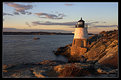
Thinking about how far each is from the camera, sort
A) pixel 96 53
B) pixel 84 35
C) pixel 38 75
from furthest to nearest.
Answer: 1. pixel 84 35
2. pixel 96 53
3. pixel 38 75

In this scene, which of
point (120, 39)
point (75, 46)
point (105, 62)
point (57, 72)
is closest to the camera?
point (120, 39)

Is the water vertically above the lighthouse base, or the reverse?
the lighthouse base

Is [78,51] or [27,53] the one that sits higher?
[78,51]

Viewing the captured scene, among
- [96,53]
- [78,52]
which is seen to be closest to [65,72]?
[96,53]

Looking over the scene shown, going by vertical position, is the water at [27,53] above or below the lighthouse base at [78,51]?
below

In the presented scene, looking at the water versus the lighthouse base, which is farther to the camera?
the water

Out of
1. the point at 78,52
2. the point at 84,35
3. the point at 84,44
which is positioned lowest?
the point at 78,52

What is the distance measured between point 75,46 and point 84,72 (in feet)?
47.4

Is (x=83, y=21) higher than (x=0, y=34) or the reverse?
higher

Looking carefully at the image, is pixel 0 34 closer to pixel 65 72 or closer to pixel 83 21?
pixel 65 72

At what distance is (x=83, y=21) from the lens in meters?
21.1

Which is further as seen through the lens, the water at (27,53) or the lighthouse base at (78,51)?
the water at (27,53)

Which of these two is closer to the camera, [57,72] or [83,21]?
[57,72]

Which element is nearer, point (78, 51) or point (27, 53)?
point (78, 51)
